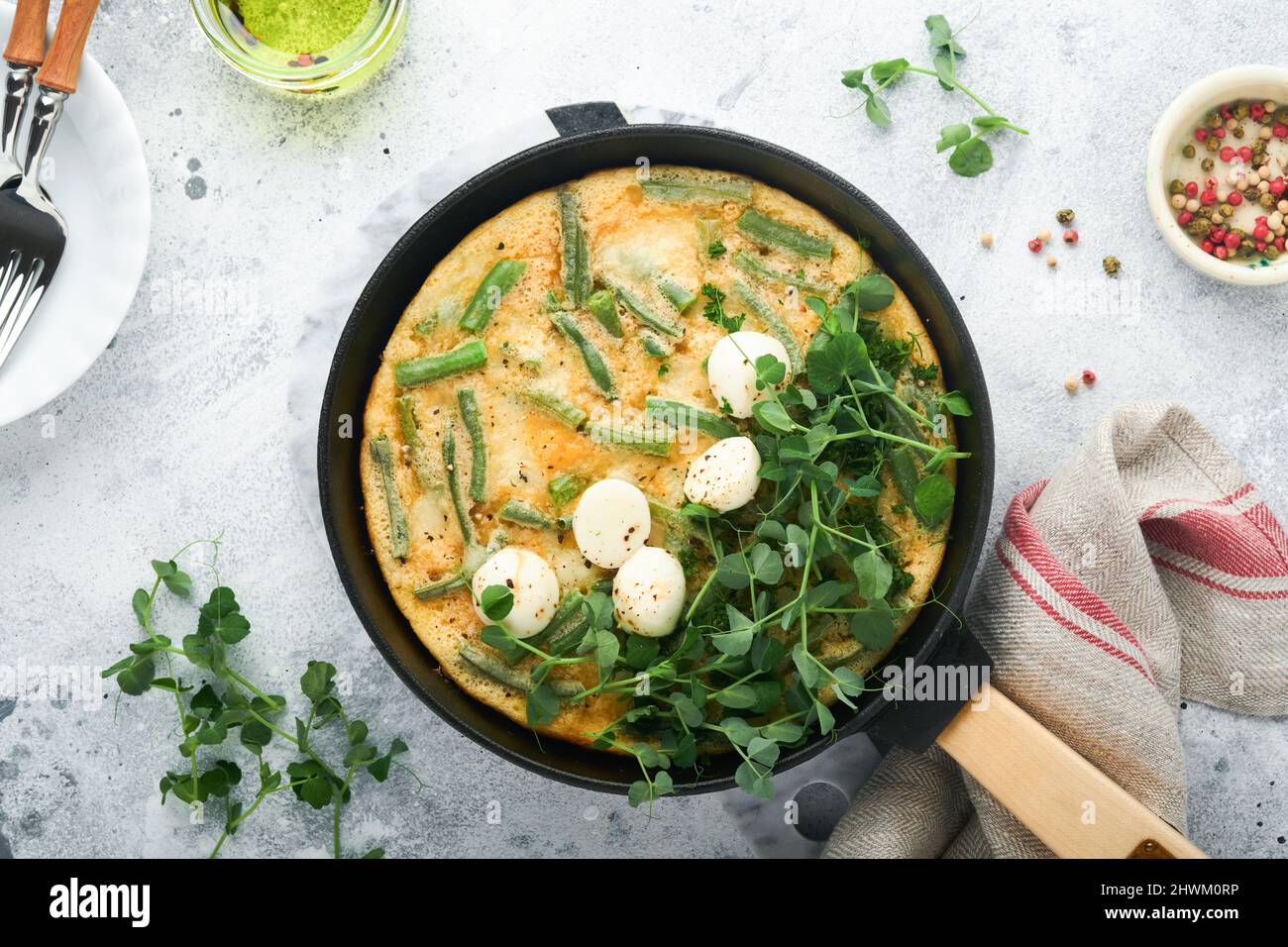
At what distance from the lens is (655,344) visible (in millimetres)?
2682

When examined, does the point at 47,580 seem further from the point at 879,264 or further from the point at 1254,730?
the point at 1254,730

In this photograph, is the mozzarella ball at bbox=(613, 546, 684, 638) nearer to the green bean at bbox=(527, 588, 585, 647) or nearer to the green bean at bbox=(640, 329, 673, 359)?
the green bean at bbox=(527, 588, 585, 647)

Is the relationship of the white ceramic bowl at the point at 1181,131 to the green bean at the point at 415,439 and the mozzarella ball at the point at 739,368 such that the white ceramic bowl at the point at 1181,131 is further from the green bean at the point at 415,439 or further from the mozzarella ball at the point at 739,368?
the green bean at the point at 415,439

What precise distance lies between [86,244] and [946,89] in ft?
8.01

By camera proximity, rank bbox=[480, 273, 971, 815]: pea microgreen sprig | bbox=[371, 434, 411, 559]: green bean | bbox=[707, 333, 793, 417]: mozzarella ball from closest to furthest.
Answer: bbox=[480, 273, 971, 815]: pea microgreen sprig → bbox=[707, 333, 793, 417]: mozzarella ball → bbox=[371, 434, 411, 559]: green bean

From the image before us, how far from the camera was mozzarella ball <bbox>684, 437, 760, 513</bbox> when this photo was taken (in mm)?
2496

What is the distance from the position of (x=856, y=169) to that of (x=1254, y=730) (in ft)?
6.29

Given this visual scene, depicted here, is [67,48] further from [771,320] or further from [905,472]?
[905,472]

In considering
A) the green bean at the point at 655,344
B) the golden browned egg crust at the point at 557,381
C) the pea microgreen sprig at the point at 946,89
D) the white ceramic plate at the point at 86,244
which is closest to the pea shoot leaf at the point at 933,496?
the golden browned egg crust at the point at 557,381

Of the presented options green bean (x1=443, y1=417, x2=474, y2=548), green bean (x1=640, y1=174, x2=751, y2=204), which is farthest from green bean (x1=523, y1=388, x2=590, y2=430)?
green bean (x1=640, y1=174, x2=751, y2=204)

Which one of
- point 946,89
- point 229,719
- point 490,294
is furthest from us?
point 946,89

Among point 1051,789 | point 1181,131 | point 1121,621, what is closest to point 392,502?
point 1051,789

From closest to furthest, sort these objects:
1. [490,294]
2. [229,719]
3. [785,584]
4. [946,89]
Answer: [785,584] → [490,294] → [229,719] → [946,89]

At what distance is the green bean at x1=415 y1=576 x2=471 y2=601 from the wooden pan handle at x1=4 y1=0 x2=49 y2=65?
1.75 m
